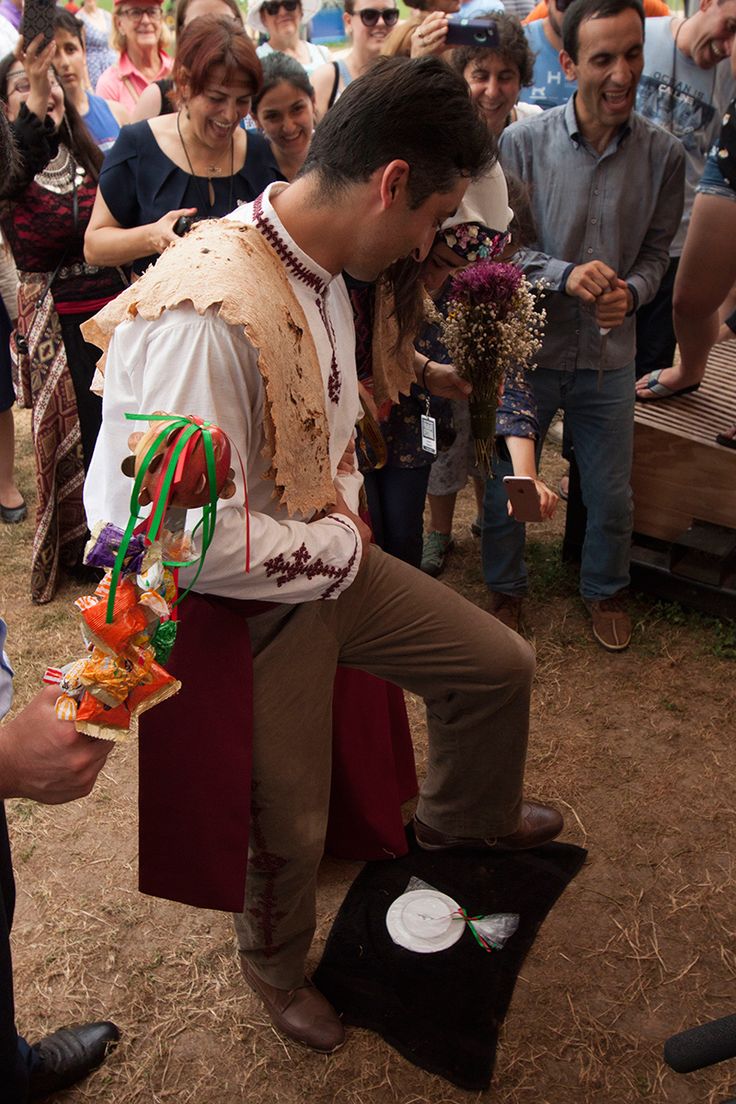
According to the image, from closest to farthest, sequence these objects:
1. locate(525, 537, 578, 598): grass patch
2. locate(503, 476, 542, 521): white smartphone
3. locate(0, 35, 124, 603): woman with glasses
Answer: locate(503, 476, 542, 521): white smartphone, locate(0, 35, 124, 603): woman with glasses, locate(525, 537, 578, 598): grass patch

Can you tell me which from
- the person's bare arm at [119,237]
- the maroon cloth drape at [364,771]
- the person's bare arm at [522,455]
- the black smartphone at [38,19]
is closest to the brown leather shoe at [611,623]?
the person's bare arm at [522,455]

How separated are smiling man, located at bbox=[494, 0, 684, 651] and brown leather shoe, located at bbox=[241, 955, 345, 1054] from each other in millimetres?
2054

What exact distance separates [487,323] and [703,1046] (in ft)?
6.29

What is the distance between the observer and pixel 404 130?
1.78 meters

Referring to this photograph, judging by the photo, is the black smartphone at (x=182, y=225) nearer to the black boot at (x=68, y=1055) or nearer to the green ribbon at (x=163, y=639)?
the green ribbon at (x=163, y=639)

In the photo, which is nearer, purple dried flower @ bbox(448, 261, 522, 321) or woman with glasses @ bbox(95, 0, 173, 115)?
purple dried flower @ bbox(448, 261, 522, 321)

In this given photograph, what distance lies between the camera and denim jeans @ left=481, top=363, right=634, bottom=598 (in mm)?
3375

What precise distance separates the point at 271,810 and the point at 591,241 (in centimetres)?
225

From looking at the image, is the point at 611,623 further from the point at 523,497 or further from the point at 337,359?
the point at 337,359

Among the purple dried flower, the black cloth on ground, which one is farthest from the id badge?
the black cloth on ground

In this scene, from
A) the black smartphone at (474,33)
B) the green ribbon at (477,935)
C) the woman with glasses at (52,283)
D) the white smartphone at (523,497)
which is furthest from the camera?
the woman with glasses at (52,283)

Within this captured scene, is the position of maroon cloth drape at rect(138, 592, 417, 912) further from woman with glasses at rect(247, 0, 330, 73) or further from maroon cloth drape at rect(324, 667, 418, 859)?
woman with glasses at rect(247, 0, 330, 73)

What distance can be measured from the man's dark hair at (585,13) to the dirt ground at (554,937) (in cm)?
220

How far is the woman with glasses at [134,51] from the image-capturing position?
17.6ft
